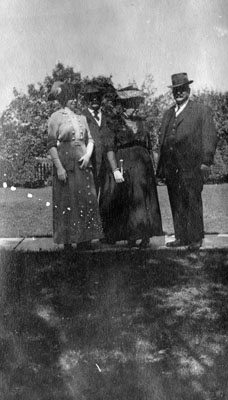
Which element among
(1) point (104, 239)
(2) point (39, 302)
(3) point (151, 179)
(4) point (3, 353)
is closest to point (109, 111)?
(3) point (151, 179)

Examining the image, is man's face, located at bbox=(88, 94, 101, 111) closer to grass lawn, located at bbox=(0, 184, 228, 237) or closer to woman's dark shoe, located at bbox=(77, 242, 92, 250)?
woman's dark shoe, located at bbox=(77, 242, 92, 250)

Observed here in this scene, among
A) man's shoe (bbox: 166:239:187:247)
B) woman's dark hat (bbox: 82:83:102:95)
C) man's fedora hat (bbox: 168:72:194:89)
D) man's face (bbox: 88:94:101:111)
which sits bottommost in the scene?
man's shoe (bbox: 166:239:187:247)

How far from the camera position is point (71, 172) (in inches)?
236

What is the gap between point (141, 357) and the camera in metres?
3.57

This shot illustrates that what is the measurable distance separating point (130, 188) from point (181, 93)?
3.43 ft

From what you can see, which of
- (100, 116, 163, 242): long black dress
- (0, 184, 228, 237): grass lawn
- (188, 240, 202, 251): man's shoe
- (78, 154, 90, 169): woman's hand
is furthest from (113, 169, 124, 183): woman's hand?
(0, 184, 228, 237): grass lawn

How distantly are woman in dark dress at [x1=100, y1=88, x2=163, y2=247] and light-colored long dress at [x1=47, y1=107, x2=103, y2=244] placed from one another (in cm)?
28

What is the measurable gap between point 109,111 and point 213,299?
94.6 inches

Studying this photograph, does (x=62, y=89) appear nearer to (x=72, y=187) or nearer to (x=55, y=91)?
(x=55, y=91)

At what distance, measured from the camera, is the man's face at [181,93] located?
19.9 ft

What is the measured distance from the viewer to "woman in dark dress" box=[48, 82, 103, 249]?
593 centimetres

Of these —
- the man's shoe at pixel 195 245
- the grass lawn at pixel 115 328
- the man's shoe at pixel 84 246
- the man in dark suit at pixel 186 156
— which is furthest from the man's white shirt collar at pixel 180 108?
the man's shoe at pixel 84 246

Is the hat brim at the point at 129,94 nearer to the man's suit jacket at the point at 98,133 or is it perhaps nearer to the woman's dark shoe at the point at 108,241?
the man's suit jacket at the point at 98,133

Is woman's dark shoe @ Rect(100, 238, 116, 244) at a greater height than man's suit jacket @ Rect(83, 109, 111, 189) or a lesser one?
lesser
